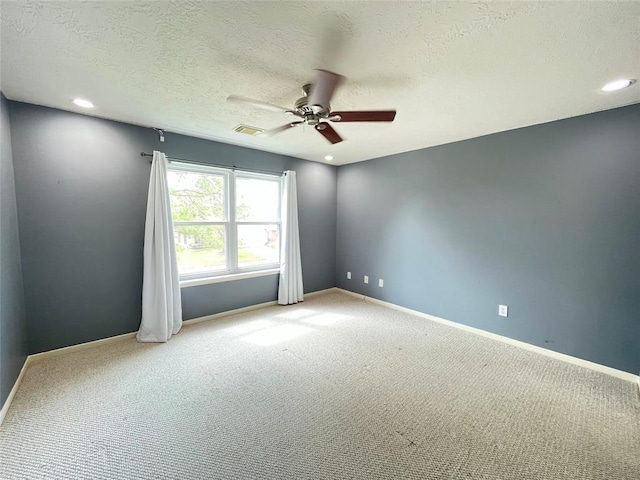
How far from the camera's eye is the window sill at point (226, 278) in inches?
130

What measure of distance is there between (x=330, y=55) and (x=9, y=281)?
2.99 metres

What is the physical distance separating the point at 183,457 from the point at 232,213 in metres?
2.80

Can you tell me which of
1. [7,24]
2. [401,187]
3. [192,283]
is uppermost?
[7,24]

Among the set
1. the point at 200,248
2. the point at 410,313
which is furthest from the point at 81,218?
the point at 410,313

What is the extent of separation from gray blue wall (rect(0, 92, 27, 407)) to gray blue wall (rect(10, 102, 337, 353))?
0.37ft

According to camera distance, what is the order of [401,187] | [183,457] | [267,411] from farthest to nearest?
1. [401,187]
2. [267,411]
3. [183,457]

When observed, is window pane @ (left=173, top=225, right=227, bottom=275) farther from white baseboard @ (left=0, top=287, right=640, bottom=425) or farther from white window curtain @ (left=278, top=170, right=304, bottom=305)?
white window curtain @ (left=278, top=170, right=304, bottom=305)

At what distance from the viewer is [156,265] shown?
2.92 metres

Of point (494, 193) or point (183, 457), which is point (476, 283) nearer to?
point (494, 193)

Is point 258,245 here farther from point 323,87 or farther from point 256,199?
point 323,87

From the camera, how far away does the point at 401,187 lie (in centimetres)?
394

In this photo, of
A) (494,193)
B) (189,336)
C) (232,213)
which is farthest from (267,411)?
(494,193)

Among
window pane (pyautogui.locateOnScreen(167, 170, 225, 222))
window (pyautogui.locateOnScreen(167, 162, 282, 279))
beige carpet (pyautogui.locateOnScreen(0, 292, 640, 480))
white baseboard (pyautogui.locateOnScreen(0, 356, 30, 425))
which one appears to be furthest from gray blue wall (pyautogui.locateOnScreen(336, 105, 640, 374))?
white baseboard (pyautogui.locateOnScreen(0, 356, 30, 425))

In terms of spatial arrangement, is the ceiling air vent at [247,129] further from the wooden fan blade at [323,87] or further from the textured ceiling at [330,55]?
the wooden fan blade at [323,87]
